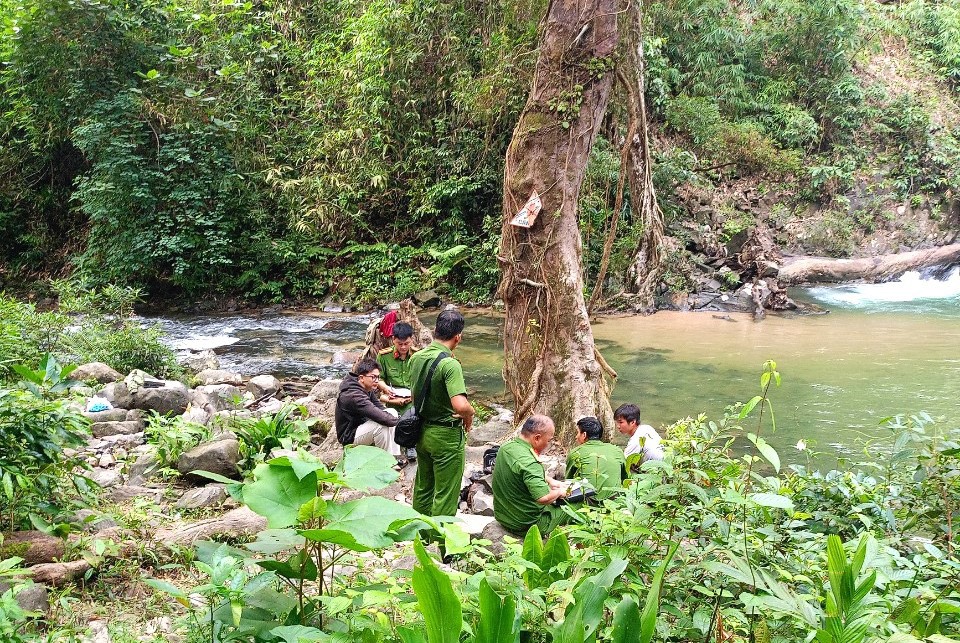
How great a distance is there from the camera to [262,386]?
343 inches

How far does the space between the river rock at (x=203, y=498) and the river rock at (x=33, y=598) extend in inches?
61.7

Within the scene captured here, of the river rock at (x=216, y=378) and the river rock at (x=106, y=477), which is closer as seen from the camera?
the river rock at (x=106, y=477)

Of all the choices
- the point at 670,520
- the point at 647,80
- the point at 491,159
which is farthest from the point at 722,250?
the point at 670,520

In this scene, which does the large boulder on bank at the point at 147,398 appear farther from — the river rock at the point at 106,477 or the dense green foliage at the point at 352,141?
the dense green foliage at the point at 352,141

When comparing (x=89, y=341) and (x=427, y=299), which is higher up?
Result: (x=89, y=341)

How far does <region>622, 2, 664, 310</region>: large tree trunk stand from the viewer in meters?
7.52

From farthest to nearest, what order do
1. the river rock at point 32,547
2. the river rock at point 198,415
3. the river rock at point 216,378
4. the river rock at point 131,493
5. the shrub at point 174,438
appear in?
the river rock at point 216,378 < the river rock at point 198,415 < the shrub at point 174,438 < the river rock at point 131,493 < the river rock at point 32,547

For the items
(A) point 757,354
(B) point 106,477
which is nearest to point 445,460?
(B) point 106,477

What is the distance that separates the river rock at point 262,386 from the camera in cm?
862

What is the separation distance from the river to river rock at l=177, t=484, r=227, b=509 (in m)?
4.62

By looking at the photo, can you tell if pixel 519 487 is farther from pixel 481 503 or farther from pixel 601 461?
pixel 481 503

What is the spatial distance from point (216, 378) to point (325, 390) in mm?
1736

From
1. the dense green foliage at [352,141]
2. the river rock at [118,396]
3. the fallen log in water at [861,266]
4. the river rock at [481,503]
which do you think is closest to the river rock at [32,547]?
the river rock at [481,503]

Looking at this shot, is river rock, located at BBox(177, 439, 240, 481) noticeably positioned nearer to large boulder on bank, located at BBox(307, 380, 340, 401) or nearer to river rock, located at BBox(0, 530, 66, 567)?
river rock, located at BBox(0, 530, 66, 567)
